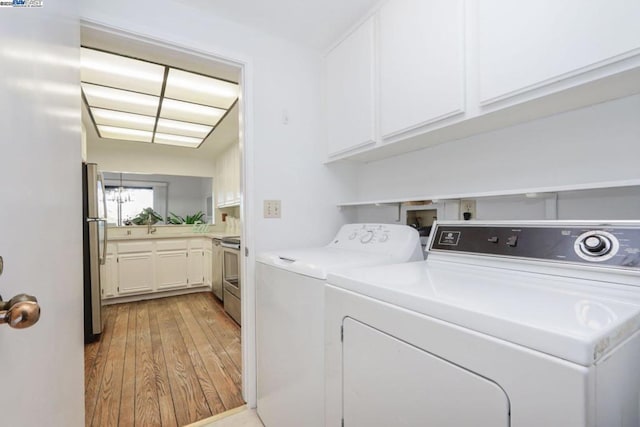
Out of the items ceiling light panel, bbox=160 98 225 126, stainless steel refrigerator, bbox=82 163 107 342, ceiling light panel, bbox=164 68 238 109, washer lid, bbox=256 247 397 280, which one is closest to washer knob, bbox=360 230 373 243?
washer lid, bbox=256 247 397 280

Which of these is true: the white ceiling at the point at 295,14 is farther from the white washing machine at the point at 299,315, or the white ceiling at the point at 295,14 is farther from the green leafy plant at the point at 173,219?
the green leafy plant at the point at 173,219

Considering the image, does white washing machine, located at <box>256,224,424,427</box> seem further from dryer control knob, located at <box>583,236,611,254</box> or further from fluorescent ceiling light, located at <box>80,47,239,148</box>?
fluorescent ceiling light, located at <box>80,47,239,148</box>

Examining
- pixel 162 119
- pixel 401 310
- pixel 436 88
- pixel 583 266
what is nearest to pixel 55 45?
pixel 401 310

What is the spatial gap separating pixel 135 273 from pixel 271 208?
9.50 feet

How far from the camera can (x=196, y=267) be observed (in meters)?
4.07

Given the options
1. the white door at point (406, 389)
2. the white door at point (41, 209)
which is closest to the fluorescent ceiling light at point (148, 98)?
the white door at point (41, 209)

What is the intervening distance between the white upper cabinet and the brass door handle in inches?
54.5

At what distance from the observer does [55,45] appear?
83 cm

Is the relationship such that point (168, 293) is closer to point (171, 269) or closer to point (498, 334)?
point (171, 269)

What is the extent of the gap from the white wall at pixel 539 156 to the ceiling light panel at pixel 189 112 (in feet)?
7.03

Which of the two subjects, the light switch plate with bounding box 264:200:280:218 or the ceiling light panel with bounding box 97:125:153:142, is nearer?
the light switch plate with bounding box 264:200:280:218

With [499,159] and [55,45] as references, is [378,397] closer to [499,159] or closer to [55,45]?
[499,159]

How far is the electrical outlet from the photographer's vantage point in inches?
55.9

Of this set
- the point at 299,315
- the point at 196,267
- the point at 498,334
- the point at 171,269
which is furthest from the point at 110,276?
the point at 498,334
